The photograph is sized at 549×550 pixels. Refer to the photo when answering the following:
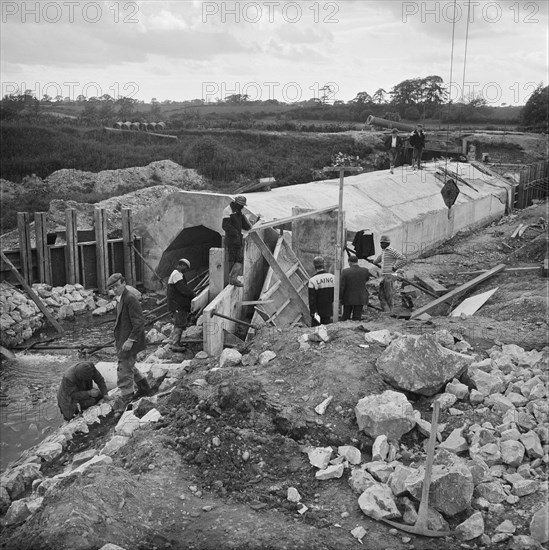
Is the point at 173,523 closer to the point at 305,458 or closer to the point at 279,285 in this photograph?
the point at 305,458

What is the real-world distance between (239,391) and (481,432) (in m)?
2.32

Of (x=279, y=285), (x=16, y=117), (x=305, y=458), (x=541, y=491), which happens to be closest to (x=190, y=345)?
(x=279, y=285)

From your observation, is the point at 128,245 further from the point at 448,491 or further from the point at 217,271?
the point at 448,491

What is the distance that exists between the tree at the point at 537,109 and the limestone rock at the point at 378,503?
47.0 m

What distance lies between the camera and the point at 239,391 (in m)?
6.80

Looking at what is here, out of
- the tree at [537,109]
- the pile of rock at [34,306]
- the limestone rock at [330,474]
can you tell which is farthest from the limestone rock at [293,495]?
the tree at [537,109]

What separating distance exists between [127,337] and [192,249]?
8571 mm

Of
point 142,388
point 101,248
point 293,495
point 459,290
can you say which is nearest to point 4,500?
point 142,388

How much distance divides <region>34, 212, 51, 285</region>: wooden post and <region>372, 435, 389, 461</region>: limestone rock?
10.8m

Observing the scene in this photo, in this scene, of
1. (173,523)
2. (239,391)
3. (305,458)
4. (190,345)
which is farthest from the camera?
(190,345)

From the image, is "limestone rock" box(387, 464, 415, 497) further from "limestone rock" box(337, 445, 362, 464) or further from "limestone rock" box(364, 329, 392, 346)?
"limestone rock" box(364, 329, 392, 346)

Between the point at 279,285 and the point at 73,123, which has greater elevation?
the point at 73,123

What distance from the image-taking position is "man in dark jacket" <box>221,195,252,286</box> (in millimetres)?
11781

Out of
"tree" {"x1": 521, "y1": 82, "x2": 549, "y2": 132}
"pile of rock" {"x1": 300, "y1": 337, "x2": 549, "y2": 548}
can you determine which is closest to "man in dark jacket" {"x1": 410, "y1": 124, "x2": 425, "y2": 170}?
"pile of rock" {"x1": 300, "y1": 337, "x2": 549, "y2": 548}
